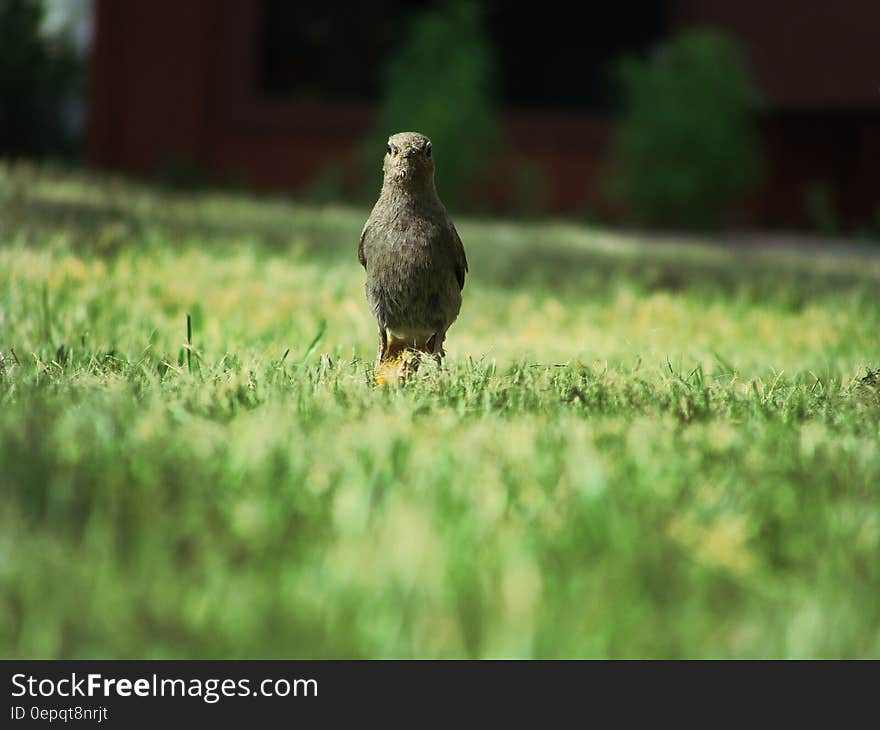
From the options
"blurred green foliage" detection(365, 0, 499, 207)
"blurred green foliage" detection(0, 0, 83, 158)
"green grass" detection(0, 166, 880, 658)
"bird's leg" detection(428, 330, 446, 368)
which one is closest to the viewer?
"green grass" detection(0, 166, 880, 658)

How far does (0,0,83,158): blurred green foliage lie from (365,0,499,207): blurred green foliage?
3775mm

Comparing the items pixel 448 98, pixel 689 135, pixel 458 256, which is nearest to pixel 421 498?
pixel 458 256

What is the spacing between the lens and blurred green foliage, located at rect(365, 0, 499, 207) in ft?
38.2

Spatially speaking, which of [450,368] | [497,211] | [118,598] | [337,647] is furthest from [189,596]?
[497,211]

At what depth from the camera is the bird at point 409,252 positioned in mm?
2979

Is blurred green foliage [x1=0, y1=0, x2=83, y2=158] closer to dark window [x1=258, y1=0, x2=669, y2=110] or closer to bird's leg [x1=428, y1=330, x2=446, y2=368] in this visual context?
dark window [x1=258, y1=0, x2=669, y2=110]

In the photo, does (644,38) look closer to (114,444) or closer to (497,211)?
(497,211)

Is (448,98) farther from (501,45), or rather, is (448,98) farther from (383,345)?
(383,345)

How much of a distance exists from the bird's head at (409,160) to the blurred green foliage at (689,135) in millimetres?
8681

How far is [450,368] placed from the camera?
3.12m

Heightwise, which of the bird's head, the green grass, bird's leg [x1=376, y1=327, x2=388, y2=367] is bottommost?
the green grass

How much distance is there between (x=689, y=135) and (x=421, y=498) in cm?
993

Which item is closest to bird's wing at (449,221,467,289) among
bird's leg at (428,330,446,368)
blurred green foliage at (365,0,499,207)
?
bird's leg at (428,330,446,368)
